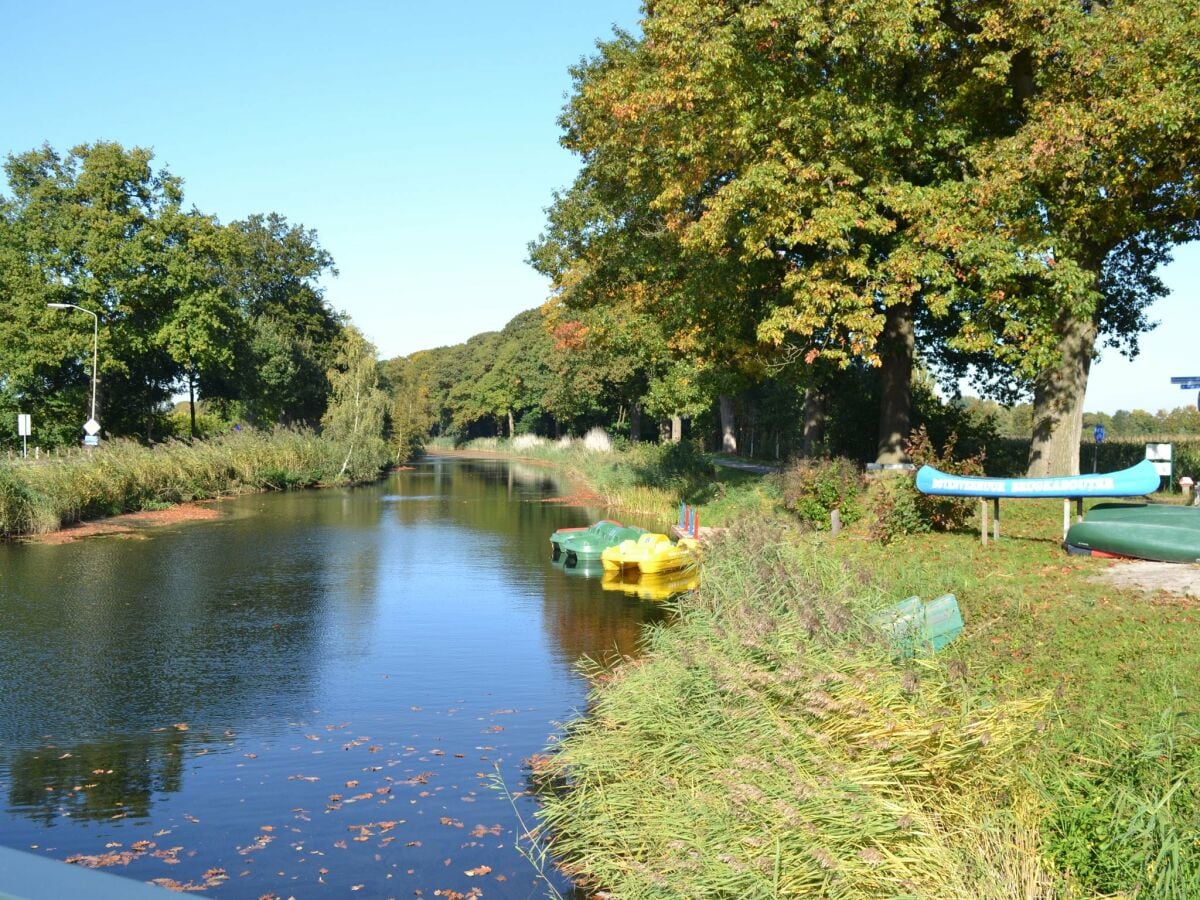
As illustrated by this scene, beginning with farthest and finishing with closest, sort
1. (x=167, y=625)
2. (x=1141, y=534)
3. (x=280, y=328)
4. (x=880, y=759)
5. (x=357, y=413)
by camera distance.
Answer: (x=280, y=328), (x=357, y=413), (x=167, y=625), (x=1141, y=534), (x=880, y=759)

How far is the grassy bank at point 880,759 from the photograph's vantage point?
18.5 feet

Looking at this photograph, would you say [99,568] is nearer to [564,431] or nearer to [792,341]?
[792,341]

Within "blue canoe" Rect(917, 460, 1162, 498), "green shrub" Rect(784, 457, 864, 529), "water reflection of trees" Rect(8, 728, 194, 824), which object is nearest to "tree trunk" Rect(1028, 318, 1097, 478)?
"green shrub" Rect(784, 457, 864, 529)

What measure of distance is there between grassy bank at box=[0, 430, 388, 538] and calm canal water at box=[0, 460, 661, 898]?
2.76 metres

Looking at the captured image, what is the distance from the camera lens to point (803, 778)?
6117mm

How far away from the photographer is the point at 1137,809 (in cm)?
572

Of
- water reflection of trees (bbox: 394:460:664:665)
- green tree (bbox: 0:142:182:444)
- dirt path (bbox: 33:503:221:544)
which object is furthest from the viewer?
green tree (bbox: 0:142:182:444)

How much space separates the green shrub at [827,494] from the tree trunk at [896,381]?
1760 mm

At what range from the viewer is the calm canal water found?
301 inches

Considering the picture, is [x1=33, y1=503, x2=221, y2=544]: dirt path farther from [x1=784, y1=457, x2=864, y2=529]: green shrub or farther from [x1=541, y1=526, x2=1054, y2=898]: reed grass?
[x1=541, y1=526, x2=1054, y2=898]: reed grass

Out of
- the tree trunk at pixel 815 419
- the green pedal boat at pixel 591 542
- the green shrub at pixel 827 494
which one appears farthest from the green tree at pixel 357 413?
the green shrub at pixel 827 494

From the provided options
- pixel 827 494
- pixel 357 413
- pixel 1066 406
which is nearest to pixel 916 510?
pixel 827 494

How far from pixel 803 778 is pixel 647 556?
14.9 metres

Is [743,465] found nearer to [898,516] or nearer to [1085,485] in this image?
[898,516]
